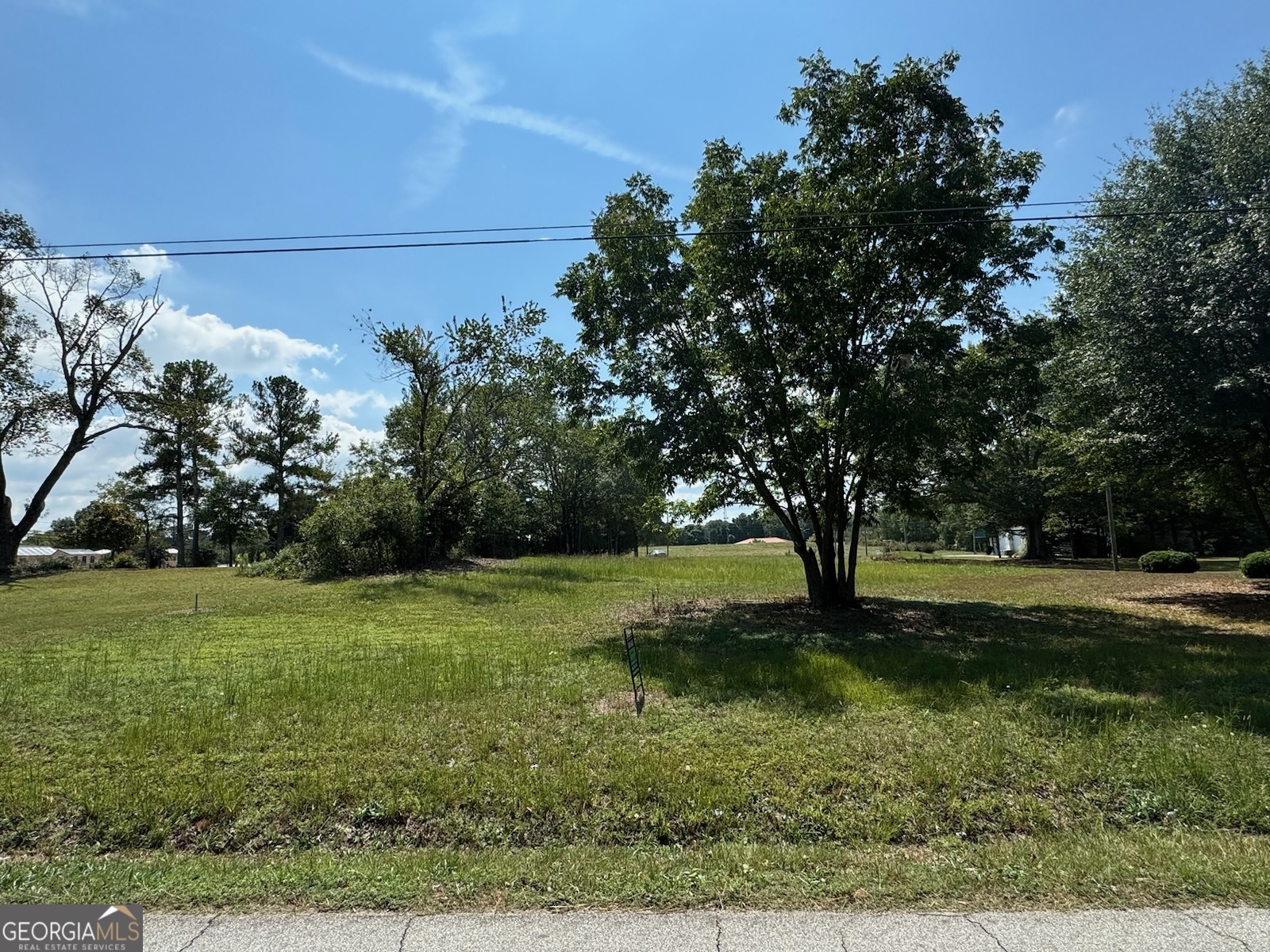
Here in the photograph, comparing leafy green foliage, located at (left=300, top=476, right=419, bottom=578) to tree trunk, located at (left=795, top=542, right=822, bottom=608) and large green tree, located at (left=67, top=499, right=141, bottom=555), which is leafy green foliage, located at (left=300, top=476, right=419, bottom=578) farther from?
large green tree, located at (left=67, top=499, right=141, bottom=555)

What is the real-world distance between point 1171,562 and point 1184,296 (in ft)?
56.1

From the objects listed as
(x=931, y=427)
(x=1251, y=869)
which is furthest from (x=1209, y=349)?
(x=1251, y=869)

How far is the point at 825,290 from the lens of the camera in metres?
11.1

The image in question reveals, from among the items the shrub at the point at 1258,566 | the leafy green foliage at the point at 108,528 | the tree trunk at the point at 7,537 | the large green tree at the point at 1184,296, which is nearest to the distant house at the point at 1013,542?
the shrub at the point at 1258,566

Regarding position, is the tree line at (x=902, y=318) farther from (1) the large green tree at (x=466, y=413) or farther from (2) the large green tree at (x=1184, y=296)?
(1) the large green tree at (x=466, y=413)

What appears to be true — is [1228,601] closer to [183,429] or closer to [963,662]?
[963,662]

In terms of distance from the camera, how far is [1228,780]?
441 centimetres

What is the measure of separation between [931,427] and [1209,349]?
5.70 m

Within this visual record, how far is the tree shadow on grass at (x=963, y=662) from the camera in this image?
6453mm

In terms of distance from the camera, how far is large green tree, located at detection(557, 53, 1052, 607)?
10.4 m

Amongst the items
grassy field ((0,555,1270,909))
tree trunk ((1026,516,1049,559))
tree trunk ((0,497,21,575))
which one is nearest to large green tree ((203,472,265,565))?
tree trunk ((0,497,21,575))

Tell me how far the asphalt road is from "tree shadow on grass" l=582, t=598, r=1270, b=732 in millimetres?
3348

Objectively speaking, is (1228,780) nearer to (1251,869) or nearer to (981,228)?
(1251,869)

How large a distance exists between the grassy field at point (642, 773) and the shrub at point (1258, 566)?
37.6 feet
